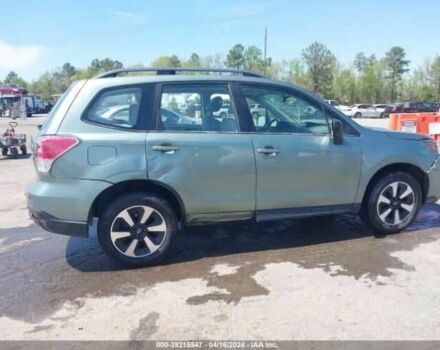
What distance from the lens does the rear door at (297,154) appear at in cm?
442

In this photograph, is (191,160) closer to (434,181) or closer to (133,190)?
(133,190)

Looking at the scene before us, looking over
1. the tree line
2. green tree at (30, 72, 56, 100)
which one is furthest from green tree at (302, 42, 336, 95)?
green tree at (30, 72, 56, 100)

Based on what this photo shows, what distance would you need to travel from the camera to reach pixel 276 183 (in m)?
4.47

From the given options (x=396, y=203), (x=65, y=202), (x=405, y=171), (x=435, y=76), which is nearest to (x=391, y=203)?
(x=396, y=203)

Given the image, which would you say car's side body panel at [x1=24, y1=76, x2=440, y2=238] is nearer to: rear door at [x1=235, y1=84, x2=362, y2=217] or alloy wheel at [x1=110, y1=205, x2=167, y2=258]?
rear door at [x1=235, y1=84, x2=362, y2=217]

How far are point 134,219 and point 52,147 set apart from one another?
0.99m

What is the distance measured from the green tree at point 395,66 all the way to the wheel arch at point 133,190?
7552 centimetres

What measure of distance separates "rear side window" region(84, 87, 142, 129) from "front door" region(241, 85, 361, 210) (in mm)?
1090

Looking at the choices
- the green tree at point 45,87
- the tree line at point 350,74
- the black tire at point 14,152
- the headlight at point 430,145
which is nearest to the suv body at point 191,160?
the headlight at point 430,145

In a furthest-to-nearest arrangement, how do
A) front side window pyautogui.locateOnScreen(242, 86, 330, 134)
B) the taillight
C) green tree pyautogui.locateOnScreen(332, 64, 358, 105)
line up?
green tree pyautogui.locateOnScreen(332, 64, 358, 105), front side window pyautogui.locateOnScreen(242, 86, 330, 134), the taillight

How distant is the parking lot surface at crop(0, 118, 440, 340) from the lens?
315 cm

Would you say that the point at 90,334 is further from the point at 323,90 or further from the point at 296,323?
the point at 323,90

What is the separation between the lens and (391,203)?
4.97 m

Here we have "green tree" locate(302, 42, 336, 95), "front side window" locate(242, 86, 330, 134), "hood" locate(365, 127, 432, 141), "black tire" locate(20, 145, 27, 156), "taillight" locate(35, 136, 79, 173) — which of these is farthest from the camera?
"green tree" locate(302, 42, 336, 95)
